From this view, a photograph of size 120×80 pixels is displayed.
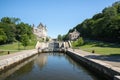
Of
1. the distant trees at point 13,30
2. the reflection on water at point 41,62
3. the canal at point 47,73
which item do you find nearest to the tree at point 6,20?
the distant trees at point 13,30

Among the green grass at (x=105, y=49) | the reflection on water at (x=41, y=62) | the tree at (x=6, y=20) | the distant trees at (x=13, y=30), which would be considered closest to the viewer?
the reflection on water at (x=41, y=62)

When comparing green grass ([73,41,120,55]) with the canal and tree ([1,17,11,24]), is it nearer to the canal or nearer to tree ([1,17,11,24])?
the canal

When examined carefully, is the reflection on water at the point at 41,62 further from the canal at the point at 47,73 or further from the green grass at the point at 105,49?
the green grass at the point at 105,49

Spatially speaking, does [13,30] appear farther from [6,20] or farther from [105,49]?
[105,49]

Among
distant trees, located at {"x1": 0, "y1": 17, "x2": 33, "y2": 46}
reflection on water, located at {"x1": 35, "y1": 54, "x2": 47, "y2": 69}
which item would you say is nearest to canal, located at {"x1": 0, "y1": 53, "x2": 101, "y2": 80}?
reflection on water, located at {"x1": 35, "y1": 54, "x2": 47, "y2": 69}

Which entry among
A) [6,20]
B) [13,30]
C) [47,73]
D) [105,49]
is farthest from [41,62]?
[6,20]

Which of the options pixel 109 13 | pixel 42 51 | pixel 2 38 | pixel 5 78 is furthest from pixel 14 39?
pixel 5 78

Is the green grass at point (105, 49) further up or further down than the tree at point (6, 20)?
further down

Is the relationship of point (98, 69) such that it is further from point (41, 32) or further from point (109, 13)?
point (41, 32)

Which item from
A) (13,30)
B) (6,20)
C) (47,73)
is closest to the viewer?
(47,73)

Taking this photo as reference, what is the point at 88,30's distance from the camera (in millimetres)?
132625

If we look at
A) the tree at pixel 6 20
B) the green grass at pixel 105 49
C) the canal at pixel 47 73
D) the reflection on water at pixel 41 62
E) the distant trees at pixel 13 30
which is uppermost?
the tree at pixel 6 20

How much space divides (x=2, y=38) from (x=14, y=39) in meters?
18.3

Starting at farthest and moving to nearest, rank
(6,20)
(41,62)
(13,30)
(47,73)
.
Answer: (6,20) < (13,30) < (41,62) < (47,73)
